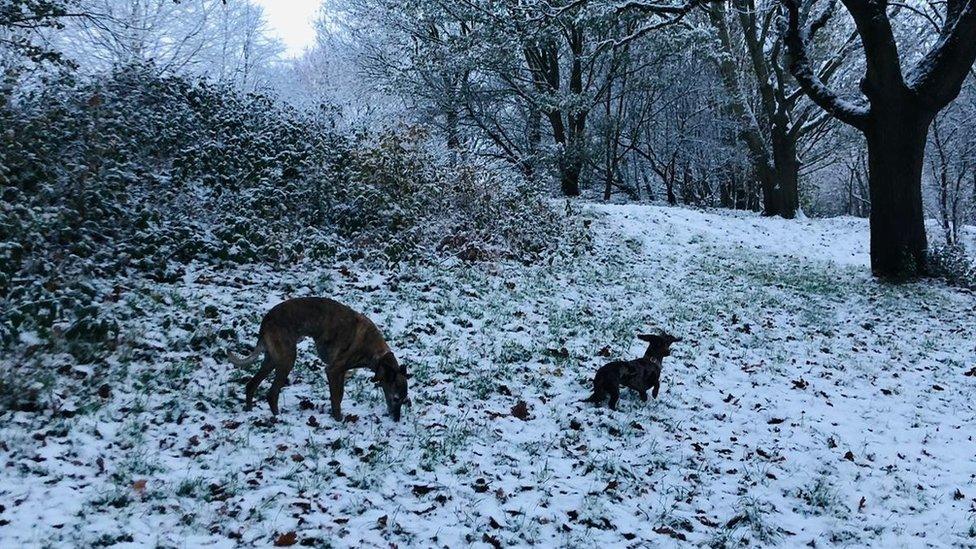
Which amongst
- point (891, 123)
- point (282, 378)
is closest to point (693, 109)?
point (891, 123)

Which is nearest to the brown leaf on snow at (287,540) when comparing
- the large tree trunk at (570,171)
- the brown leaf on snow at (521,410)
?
the brown leaf on snow at (521,410)

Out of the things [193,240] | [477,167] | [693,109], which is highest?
[693,109]

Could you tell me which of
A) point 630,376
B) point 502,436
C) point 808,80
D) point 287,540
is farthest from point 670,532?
point 808,80

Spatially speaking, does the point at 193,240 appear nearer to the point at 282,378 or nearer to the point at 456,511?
the point at 282,378

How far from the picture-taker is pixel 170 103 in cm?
1134

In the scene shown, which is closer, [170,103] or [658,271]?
[170,103]

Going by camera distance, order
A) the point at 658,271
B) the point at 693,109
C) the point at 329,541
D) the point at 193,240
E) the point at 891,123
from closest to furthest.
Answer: the point at 329,541 → the point at 193,240 → the point at 891,123 → the point at 658,271 → the point at 693,109

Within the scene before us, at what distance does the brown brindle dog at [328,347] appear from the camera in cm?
559

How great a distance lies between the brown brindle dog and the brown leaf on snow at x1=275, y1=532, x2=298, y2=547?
5.80 ft

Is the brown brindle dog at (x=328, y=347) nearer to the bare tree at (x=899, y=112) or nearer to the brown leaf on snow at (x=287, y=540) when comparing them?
the brown leaf on snow at (x=287, y=540)

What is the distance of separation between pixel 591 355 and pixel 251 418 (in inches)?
180

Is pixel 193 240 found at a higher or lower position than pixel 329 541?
higher

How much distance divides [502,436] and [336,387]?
5.58 feet

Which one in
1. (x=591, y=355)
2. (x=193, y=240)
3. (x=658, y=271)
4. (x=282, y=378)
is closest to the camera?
(x=282, y=378)
